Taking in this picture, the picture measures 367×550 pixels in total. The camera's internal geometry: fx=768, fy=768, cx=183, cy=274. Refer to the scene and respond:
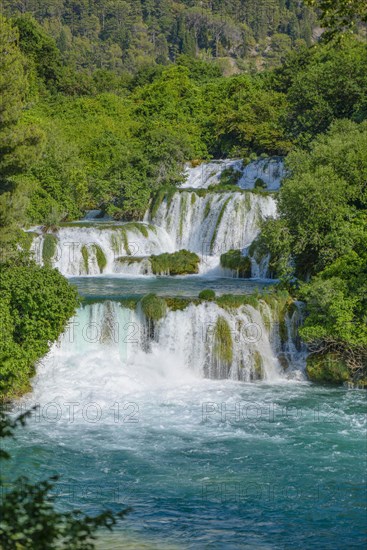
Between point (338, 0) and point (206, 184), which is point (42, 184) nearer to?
point (206, 184)

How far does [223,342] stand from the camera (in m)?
20.0

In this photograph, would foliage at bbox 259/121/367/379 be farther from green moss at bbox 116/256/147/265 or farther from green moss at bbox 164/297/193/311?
green moss at bbox 116/256/147/265

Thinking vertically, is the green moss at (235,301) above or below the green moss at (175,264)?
below

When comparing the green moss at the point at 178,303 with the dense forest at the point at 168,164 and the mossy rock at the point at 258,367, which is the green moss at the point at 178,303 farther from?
the dense forest at the point at 168,164

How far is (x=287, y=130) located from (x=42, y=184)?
12564 millimetres

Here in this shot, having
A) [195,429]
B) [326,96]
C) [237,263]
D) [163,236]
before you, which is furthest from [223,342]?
[326,96]

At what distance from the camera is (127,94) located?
5806 centimetres

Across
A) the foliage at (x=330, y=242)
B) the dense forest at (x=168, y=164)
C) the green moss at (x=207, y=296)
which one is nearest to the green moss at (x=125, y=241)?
the dense forest at (x=168, y=164)

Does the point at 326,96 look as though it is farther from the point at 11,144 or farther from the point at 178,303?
the point at 178,303

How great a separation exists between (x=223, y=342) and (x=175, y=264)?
26.1 ft

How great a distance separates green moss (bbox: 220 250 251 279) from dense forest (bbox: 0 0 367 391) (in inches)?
33.3

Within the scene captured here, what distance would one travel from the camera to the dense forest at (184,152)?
18.9 meters

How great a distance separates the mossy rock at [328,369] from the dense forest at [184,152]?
0.21m

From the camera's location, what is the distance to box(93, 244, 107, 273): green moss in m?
27.7
